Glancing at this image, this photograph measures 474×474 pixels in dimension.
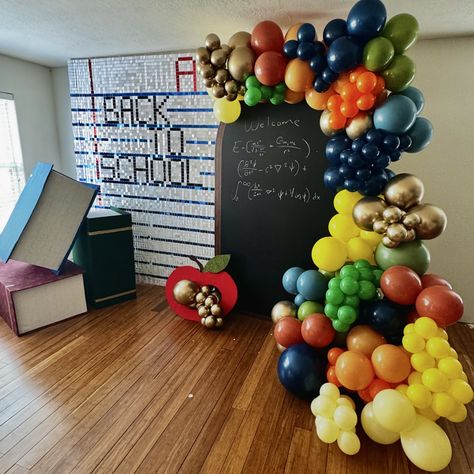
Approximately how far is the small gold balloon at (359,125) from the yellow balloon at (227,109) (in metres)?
0.91

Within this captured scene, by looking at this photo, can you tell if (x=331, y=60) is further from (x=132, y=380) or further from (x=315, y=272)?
(x=132, y=380)

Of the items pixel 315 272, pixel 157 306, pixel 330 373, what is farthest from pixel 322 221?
pixel 157 306

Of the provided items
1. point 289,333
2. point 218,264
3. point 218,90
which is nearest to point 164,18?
point 218,90

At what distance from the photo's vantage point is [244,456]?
1.58 m

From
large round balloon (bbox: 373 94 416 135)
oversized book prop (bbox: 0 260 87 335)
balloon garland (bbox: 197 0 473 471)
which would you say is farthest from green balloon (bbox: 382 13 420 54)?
oversized book prop (bbox: 0 260 87 335)

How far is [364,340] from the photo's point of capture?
1.72m

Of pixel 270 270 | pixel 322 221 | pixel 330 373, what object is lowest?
pixel 330 373

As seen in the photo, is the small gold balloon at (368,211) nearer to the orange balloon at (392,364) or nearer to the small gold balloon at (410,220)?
Answer: the small gold balloon at (410,220)

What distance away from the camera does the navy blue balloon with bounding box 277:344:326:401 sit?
1.82 meters

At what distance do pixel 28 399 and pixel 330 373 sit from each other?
173cm

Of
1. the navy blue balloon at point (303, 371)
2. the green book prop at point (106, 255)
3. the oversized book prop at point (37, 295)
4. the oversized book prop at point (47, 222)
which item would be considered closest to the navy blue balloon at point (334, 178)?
the navy blue balloon at point (303, 371)

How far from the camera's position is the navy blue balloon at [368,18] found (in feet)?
5.21

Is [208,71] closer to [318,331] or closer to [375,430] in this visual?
[318,331]

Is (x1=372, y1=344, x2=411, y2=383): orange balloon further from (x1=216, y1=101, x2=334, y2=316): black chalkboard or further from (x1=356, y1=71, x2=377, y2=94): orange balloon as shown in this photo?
(x1=356, y1=71, x2=377, y2=94): orange balloon
